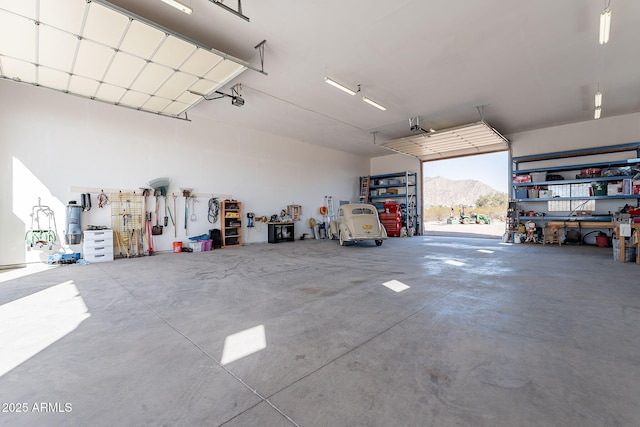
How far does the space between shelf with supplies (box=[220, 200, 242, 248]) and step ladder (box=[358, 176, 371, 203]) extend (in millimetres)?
6704

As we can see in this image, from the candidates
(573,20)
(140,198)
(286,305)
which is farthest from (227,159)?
(573,20)

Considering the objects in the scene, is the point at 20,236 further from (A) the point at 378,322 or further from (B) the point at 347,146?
(B) the point at 347,146

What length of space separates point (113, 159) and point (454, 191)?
1481 inches

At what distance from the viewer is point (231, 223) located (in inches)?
339

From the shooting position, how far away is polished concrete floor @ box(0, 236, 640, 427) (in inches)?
54.9

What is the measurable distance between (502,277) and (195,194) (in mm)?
7868

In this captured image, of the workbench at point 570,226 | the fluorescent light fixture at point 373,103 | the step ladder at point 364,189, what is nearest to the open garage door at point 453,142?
the fluorescent light fixture at point 373,103

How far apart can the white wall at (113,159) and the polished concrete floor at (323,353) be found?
2.74 meters

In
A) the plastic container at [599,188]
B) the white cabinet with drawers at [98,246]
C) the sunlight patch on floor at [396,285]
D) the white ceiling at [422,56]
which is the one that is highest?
the white ceiling at [422,56]

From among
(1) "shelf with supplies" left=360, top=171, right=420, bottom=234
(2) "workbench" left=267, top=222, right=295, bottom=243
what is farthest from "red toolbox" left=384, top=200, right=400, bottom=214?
(2) "workbench" left=267, top=222, right=295, bottom=243

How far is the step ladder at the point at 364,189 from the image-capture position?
1325cm

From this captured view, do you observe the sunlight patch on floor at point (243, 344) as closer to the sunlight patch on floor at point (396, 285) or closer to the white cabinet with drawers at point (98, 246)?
the sunlight patch on floor at point (396, 285)

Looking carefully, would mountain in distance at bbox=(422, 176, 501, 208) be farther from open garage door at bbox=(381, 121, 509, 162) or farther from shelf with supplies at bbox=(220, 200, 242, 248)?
shelf with supplies at bbox=(220, 200, 242, 248)

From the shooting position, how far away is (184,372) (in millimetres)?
1745
